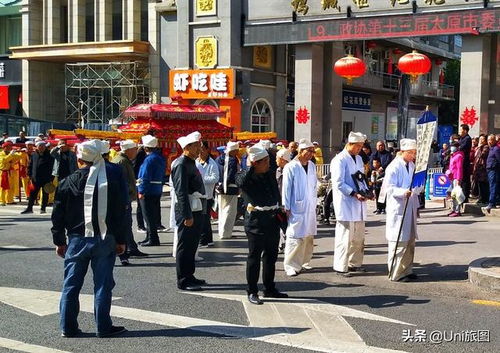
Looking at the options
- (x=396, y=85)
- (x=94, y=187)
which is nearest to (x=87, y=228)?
(x=94, y=187)

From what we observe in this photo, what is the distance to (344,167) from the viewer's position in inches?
354

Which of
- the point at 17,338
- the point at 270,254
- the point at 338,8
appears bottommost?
the point at 17,338

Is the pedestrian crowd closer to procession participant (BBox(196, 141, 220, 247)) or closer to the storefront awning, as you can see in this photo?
procession participant (BBox(196, 141, 220, 247))

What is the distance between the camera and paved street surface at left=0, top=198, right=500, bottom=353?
594 cm

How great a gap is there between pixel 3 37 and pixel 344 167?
113 ft

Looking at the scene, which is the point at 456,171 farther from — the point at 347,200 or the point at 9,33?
the point at 9,33

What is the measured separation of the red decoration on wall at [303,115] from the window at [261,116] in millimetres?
3414

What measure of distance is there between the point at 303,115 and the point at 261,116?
4.42 metres

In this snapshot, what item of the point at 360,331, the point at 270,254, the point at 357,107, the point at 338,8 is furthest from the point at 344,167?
the point at 357,107

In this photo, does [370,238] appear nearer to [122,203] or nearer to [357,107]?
[122,203]

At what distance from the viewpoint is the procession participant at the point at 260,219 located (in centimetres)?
742

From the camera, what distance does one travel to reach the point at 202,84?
27047 millimetres

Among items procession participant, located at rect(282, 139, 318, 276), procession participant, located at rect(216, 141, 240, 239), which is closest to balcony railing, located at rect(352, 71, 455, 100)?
procession participant, located at rect(216, 141, 240, 239)

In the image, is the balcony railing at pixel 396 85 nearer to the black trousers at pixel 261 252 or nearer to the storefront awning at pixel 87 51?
the storefront awning at pixel 87 51
